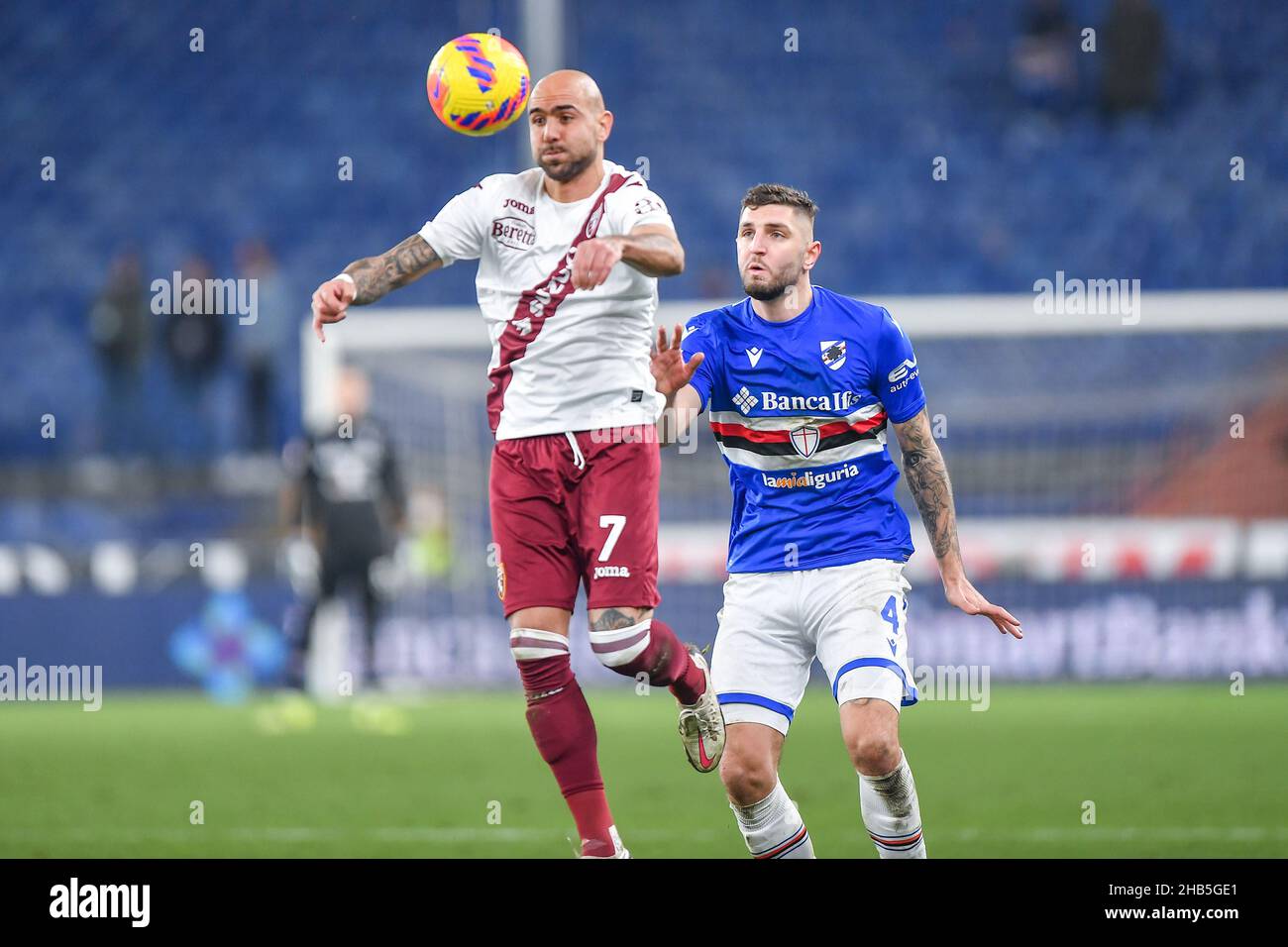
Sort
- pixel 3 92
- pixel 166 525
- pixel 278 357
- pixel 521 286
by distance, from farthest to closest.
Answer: pixel 3 92 < pixel 278 357 < pixel 166 525 < pixel 521 286

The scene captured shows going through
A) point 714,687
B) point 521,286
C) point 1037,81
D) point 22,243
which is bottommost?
point 714,687

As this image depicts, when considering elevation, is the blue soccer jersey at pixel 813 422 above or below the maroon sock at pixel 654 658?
above

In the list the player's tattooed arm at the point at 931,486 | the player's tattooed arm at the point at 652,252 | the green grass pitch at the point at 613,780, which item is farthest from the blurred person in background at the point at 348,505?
the player's tattooed arm at the point at 652,252

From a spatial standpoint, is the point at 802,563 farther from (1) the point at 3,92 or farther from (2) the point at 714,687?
(1) the point at 3,92

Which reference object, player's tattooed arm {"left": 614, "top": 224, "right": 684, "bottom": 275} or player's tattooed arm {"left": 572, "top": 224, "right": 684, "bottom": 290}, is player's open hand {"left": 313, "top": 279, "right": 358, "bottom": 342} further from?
player's tattooed arm {"left": 614, "top": 224, "right": 684, "bottom": 275}

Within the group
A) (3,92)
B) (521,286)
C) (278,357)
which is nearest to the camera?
(521,286)

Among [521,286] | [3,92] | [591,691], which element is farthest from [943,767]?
[3,92]

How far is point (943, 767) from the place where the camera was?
34.2ft

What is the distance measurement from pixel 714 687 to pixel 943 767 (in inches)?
172

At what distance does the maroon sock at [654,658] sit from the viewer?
619 centimetres

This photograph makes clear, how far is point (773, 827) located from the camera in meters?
6.27

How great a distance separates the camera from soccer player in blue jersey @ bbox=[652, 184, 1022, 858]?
6223mm
